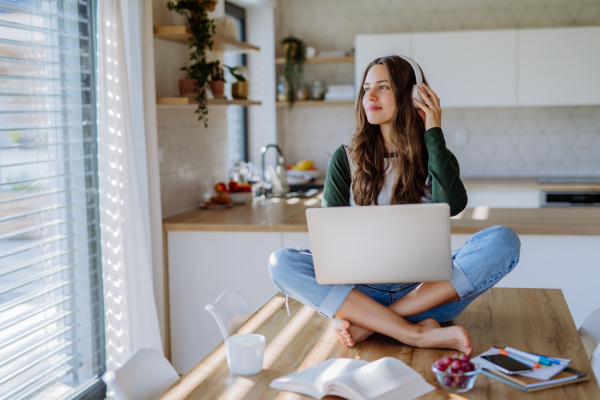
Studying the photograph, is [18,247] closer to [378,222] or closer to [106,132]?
[106,132]

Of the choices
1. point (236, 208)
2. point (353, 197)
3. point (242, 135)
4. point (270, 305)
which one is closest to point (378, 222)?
point (353, 197)

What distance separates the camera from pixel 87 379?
268cm

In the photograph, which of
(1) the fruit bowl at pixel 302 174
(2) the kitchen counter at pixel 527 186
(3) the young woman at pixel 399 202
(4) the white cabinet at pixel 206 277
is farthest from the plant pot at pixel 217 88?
(2) the kitchen counter at pixel 527 186

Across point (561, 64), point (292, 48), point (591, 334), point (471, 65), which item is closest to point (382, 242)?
point (591, 334)

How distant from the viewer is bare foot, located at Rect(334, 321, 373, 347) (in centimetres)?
166

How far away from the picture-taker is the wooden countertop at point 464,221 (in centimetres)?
274

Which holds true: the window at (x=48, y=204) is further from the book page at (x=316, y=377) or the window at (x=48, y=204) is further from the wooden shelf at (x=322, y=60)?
the wooden shelf at (x=322, y=60)

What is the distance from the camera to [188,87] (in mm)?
3078

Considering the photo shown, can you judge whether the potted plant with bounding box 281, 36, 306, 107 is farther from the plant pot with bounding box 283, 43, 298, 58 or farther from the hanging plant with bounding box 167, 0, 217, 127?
the hanging plant with bounding box 167, 0, 217, 127

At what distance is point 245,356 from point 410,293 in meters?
0.57

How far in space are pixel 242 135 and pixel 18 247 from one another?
2.97 m

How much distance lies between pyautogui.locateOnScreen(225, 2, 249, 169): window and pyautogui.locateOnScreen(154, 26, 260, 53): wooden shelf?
1243mm

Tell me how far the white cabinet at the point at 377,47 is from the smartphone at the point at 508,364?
11.0 feet

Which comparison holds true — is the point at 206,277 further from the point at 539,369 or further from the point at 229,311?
the point at 539,369
